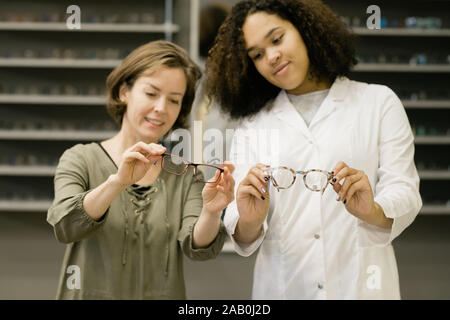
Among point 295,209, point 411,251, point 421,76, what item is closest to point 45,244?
point 295,209

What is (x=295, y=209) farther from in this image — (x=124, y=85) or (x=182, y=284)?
(x=124, y=85)

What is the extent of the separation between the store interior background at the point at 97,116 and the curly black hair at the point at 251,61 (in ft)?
0.14

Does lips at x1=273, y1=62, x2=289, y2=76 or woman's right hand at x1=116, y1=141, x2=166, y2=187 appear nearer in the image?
woman's right hand at x1=116, y1=141, x2=166, y2=187

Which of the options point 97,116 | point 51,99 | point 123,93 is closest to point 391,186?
point 123,93

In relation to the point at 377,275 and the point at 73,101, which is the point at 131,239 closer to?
the point at 73,101

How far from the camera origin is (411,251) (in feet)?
3.52

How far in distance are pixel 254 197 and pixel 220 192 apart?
0.08 m

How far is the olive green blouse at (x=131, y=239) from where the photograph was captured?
Result: 3.22 ft

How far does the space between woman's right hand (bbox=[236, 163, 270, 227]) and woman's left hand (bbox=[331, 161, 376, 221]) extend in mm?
154

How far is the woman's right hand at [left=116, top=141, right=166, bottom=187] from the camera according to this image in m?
0.82

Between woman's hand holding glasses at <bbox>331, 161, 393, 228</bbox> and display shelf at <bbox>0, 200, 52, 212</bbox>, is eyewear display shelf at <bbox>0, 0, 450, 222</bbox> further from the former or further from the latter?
woman's hand holding glasses at <bbox>331, 161, 393, 228</bbox>

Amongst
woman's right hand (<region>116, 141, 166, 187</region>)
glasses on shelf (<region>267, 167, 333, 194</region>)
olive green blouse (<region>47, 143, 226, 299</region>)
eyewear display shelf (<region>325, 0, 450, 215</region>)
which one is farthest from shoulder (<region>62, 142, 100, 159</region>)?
eyewear display shelf (<region>325, 0, 450, 215</region>)

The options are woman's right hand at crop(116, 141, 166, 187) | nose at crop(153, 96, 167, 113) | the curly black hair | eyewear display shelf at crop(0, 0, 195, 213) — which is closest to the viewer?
woman's right hand at crop(116, 141, 166, 187)

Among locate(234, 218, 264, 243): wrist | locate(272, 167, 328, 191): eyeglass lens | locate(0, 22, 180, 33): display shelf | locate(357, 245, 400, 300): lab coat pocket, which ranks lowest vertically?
locate(357, 245, 400, 300): lab coat pocket
